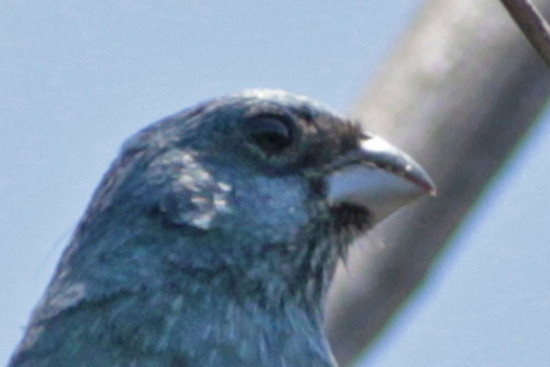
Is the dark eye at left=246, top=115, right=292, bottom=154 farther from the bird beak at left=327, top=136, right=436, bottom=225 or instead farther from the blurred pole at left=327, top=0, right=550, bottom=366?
the blurred pole at left=327, top=0, right=550, bottom=366

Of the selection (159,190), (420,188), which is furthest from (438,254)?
(159,190)

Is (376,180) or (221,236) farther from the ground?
(376,180)

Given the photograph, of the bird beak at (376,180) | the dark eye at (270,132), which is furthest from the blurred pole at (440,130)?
the dark eye at (270,132)

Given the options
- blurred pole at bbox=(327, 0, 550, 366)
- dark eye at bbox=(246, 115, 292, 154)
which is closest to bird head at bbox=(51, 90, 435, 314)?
dark eye at bbox=(246, 115, 292, 154)

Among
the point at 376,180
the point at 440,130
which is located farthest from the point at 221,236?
the point at 440,130

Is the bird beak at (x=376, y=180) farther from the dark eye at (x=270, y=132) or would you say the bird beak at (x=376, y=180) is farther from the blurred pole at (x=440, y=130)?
the blurred pole at (x=440, y=130)

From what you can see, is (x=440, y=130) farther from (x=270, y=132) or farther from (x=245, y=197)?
(x=245, y=197)

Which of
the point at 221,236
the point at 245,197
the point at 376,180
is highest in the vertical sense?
the point at 376,180

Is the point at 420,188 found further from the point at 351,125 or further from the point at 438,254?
the point at 438,254

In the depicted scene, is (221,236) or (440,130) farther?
(440,130)
